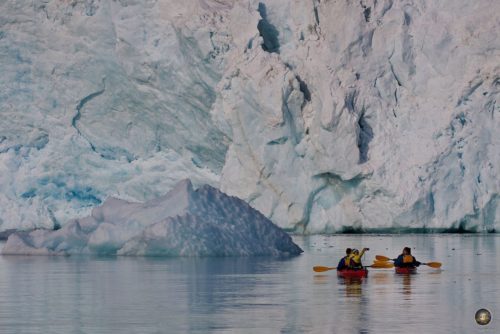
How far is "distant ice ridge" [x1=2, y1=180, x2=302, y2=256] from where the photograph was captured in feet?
79.0

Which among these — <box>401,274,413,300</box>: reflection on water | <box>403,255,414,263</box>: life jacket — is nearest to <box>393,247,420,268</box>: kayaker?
<box>403,255,414,263</box>: life jacket

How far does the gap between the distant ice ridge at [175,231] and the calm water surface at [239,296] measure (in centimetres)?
44

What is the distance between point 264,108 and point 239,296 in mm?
19329

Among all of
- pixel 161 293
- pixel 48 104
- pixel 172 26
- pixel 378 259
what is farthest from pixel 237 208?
pixel 48 104

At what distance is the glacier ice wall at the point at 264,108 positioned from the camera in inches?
1308

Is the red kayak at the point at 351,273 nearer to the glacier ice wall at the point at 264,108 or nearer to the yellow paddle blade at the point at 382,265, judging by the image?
the yellow paddle blade at the point at 382,265

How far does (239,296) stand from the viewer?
15695 mm

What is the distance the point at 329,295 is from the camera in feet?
52.6

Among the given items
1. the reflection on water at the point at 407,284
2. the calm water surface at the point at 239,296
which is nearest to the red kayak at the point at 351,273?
the calm water surface at the point at 239,296

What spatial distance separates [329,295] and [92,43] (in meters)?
23.7

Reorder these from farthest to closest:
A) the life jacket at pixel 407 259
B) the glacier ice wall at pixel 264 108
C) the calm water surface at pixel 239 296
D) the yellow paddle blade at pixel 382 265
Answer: the glacier ice wall at pixel 264 108, the yellow paddle blade at pixel 382 265, the life jacket at pixel 407 259, the calm water surface at pixel 239 296

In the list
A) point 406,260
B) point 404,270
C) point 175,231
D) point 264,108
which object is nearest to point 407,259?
point 406,260

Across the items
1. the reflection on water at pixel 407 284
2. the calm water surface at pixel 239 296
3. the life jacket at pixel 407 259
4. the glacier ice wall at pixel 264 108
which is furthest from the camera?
the glacier ice wall at pixel 264 108

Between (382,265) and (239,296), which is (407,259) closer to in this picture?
(382,265)
